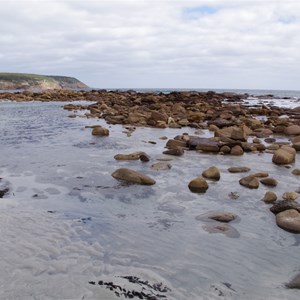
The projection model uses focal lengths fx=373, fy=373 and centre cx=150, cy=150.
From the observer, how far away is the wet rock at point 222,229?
6164 mm

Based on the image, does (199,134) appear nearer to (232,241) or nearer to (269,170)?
(269,170)

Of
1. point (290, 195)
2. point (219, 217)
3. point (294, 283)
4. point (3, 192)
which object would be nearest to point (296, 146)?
point (290, 195)

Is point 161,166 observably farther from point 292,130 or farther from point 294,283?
point 292,130

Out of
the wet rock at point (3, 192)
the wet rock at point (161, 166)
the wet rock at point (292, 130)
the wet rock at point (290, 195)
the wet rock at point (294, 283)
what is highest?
the wet rock at point (292, 130)

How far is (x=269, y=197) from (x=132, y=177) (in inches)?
131

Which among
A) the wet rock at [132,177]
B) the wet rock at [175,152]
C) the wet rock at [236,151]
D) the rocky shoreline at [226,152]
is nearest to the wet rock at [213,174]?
the rocky shoreline at [226,152]

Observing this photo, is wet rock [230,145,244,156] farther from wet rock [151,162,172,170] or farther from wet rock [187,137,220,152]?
wet rock [151,162,172,170]

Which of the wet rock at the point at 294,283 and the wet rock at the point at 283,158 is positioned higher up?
the wet rock at the point at 283,158

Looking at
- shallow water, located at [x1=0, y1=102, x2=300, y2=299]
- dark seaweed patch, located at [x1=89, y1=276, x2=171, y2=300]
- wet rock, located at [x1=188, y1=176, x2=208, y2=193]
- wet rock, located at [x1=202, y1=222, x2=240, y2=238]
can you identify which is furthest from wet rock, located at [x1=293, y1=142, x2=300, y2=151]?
dark seaweed patch, located at [x1=89, y1=276, x2=171, y2=300]

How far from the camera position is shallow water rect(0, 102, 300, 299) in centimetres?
457

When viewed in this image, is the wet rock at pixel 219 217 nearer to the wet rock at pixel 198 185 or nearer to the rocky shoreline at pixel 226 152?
the rocky shoreline at pixel 226 152

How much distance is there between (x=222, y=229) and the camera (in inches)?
249

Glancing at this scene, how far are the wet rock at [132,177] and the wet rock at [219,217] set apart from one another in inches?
100

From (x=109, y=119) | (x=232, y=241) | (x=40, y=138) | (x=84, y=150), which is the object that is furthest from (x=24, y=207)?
(x=109, y=119)
